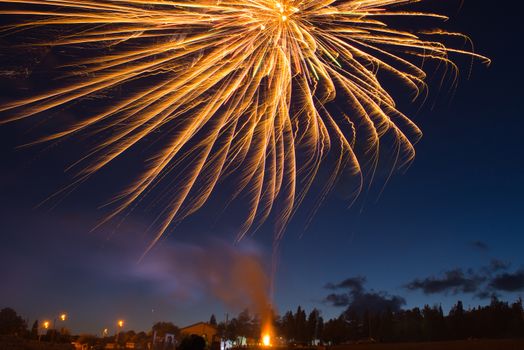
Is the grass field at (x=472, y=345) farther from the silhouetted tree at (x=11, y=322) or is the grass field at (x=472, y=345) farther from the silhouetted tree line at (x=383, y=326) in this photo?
the silhouetted tree at (x=11, y=322)

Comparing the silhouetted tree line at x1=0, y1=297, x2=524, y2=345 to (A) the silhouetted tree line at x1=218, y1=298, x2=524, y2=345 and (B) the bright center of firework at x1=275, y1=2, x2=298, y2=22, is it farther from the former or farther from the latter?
(B) the bright center of firework at x1=275, y1=2, x2=298, y2=22

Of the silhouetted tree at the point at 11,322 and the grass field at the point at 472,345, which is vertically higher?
the silhouetted tree at the point at 11,322

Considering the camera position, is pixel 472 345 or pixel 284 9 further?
pixel 472 345

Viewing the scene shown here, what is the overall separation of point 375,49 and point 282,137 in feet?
11.8

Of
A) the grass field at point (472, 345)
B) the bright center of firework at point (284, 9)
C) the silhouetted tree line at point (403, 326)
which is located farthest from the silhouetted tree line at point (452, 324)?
the bright center of firework at point (284, 9)

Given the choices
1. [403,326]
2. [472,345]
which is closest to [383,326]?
[403,326]

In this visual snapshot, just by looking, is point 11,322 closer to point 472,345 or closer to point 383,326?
point 383,326

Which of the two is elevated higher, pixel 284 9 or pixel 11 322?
pixel 284 9

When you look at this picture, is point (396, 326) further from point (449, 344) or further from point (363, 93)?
point (363, 93)

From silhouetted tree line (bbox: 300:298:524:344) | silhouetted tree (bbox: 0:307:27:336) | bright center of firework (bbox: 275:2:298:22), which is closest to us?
bright center of firework (bbox: 275:2:298:22)

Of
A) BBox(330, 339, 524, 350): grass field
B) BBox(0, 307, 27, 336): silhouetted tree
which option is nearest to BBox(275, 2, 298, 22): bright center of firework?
BBox(330, 339, 524, 350): grass field

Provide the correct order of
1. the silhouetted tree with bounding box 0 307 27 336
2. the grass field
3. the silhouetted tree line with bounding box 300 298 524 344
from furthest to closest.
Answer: the silhouetted tree with bounding box 0 307 27 336, the silhouetted tree line with bounding box 300 298 524 344, the grass field

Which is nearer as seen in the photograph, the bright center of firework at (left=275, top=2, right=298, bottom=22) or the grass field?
the bright center of firework at (left=275, top=2, right=298, bottom=22)

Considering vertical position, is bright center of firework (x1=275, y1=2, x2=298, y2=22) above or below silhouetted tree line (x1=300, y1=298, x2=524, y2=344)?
above
